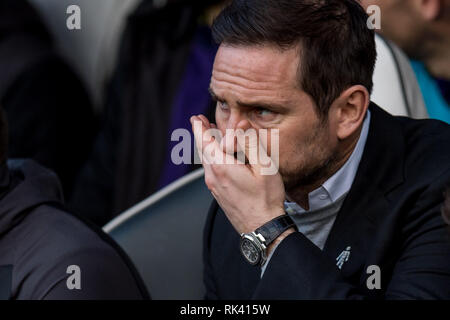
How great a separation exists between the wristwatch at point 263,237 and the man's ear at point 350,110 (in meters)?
0.24

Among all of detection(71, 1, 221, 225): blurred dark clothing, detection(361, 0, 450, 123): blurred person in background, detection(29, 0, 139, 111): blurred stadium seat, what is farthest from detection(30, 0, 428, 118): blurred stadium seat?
detection(361, 0, 450, 123): blurred person in background

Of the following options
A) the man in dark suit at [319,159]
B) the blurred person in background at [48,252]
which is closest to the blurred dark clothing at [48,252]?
the blurred person in background at [48,252]

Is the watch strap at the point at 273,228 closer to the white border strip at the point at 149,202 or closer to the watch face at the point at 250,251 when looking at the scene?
the watch face at the point at 250,251

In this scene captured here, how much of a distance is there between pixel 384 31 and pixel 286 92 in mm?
810

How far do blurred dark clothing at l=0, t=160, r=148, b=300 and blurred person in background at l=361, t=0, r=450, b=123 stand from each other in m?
0.88

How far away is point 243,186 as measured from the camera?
1.56 m

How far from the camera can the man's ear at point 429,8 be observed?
2.21 meters

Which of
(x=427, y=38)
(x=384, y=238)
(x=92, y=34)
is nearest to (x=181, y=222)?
(x=384, y=238)

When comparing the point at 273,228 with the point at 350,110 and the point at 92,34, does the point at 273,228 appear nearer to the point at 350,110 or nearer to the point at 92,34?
the point at 350,110

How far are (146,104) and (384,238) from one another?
1396 mm

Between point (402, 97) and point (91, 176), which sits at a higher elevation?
point (402, 97)
